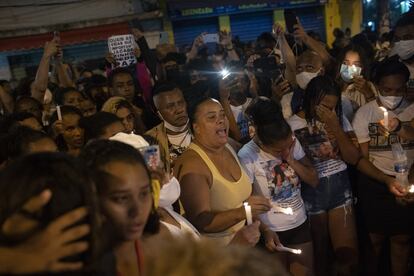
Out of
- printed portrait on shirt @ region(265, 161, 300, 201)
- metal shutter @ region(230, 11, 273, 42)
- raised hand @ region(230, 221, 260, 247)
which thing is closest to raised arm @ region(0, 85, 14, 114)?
printed portrait on shirt @ region(265, 161, 300, 201)

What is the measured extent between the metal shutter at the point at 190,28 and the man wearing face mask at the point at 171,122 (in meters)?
13.3

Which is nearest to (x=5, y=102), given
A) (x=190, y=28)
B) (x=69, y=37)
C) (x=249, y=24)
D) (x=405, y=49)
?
(x=405, y=49)

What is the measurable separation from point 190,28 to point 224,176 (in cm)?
1517

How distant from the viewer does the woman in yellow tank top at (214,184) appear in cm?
260

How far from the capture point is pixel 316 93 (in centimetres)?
347

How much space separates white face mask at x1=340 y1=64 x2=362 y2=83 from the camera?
14.3 feet

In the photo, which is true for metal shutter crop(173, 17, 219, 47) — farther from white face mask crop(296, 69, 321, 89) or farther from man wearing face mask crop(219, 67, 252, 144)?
white face mask crop(296, 69, 321, 89)

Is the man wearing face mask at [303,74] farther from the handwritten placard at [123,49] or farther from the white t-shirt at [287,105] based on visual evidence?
the handwritten placard at [123,49]

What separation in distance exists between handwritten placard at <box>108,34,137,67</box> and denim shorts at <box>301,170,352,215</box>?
3295 mm

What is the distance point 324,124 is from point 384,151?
2.00 feet

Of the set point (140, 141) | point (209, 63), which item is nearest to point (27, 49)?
point (209, 63)

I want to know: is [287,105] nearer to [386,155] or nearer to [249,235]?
[386,155]

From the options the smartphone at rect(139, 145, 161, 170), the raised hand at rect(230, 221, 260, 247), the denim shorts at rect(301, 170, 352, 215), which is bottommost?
the denim shorts at rect(301, 170, 352, 215)

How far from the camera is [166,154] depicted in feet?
10.9
